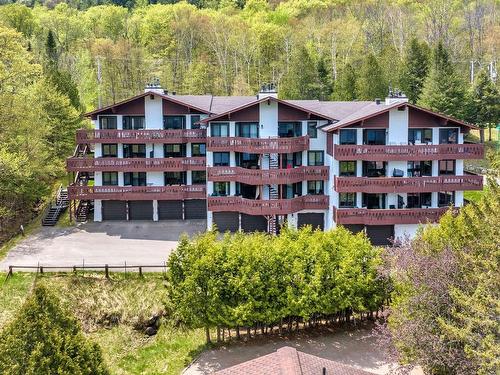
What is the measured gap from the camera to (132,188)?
4481 cm

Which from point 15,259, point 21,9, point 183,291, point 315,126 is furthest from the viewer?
point 21,9

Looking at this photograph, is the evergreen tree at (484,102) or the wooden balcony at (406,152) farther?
the evergreen tree at (484,102)

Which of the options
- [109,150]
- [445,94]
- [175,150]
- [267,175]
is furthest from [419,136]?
[109,150]

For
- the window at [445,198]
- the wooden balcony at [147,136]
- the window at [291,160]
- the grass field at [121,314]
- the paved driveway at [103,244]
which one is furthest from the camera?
the wooden balcony at [147,136]

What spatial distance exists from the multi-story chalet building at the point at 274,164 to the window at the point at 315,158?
0.27ft

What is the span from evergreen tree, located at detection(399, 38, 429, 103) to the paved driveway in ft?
116

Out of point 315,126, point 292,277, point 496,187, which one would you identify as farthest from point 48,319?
point 315,126

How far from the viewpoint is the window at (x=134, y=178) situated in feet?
151

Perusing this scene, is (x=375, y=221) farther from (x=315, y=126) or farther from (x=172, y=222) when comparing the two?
(x=172, y=222)

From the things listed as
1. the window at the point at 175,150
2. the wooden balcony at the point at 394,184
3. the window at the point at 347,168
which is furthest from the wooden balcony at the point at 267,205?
the window at the point at 175,150

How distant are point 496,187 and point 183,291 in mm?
15816

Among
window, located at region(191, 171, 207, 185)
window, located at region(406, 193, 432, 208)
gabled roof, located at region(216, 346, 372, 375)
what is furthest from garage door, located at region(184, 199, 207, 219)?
gabled roof, located at region(216, 346, 372, 375)

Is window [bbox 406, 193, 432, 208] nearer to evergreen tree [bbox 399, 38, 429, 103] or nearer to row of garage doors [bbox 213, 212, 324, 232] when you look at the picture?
row of garage doors [bbox 213, 212, 324, 232]

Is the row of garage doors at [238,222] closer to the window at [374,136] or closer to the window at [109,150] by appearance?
the window at [374,136]
